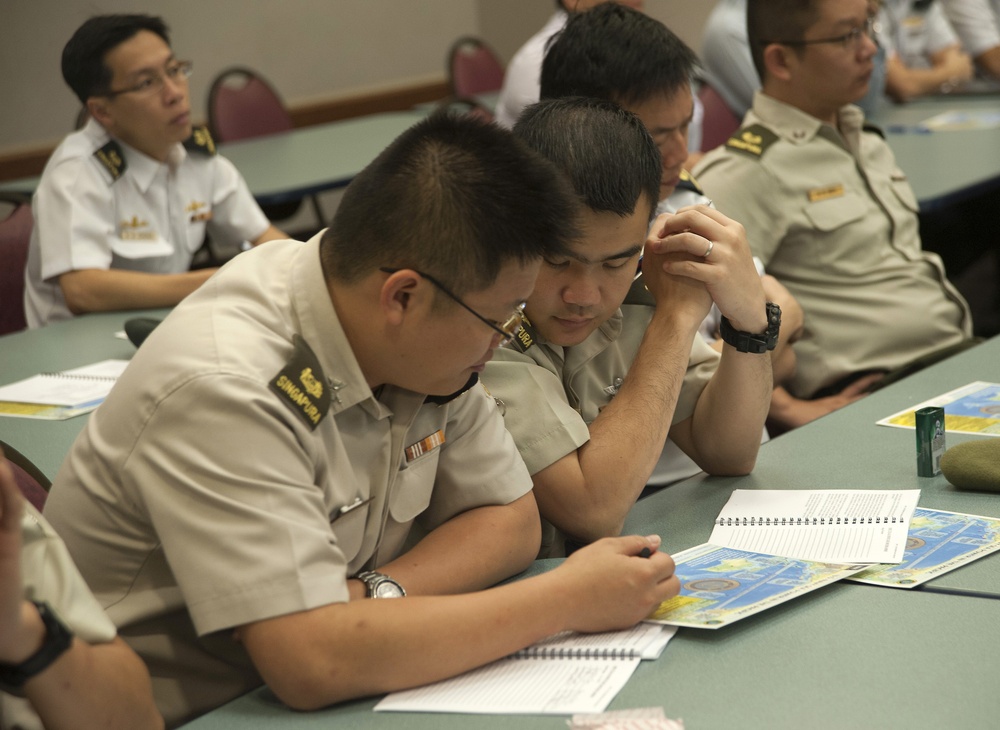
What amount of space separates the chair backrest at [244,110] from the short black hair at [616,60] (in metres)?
3.38

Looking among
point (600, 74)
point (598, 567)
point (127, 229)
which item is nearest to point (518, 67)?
point (127, 229)

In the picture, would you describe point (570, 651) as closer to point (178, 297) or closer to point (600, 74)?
point (600, 74)

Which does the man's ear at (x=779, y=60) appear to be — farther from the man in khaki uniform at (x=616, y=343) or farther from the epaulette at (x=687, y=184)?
the man in khaki uniform at (x=616, y=343)

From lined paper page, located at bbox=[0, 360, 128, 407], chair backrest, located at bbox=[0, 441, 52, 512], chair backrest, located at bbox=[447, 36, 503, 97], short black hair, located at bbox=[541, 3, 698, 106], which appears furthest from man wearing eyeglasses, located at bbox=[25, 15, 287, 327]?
chair backrest, located at bbox=[447, 36, 503, 97]

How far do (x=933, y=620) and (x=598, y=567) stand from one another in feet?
1.21

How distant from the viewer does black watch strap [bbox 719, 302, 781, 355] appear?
185cm

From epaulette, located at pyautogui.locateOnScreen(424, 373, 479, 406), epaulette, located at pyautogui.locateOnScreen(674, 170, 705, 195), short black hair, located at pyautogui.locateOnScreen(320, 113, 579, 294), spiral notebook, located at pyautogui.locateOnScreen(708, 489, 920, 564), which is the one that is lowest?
spiral notebook, located at pyautogui.locateOnScreen(708, 489, 920, 564)

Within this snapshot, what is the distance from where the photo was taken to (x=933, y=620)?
1266mm

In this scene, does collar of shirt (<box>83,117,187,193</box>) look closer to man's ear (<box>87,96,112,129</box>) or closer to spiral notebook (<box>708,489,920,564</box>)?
man's ear (<box>87,96,112,129</box>)

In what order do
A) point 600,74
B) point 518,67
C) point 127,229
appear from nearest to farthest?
point 600,74 < point 127,229 < point 518,67

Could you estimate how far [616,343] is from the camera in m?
1.86

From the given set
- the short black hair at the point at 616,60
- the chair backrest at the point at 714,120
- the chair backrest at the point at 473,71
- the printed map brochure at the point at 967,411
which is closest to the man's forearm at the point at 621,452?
the printed map brochure at the point at 967,411

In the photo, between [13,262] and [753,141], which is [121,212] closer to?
[13,262]

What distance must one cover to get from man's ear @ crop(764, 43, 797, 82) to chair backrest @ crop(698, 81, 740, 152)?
1.54m
